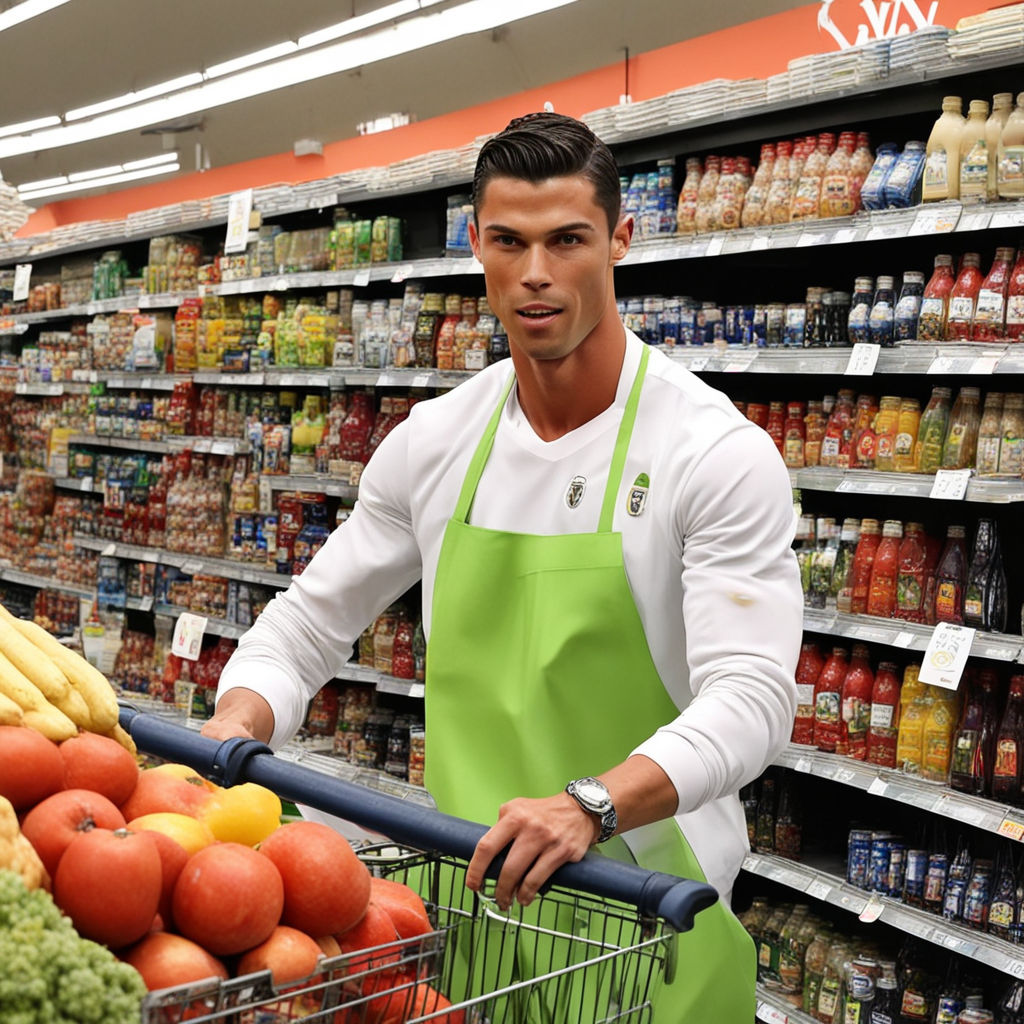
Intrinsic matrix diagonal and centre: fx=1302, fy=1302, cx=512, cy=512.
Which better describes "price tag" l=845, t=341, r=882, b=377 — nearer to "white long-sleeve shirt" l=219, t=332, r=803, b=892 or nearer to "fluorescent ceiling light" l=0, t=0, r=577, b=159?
"white long-sleeve shirt" l=219, t=332, r=803, b=892

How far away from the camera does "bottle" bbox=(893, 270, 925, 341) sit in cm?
354

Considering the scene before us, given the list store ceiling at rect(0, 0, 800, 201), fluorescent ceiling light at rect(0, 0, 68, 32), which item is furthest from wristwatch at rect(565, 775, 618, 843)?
store ceiling at rect(0, 0, 800, 201)

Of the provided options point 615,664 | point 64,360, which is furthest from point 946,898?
point 64,360

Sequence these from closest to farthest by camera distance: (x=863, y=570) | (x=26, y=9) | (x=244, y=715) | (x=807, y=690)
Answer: (x=244, y=715)
(x=863, y=570)
(x=807, y=690)
(x=26, y=9)

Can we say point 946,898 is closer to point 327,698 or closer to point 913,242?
point 913,242

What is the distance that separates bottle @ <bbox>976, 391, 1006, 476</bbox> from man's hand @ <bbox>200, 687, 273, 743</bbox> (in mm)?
2246

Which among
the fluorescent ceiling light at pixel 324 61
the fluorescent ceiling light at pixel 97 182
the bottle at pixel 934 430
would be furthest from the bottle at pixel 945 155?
the fluorescent ceiling light at pixel 97 182

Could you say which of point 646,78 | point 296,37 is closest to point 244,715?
point 646,78

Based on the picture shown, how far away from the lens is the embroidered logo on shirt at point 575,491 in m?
1.89

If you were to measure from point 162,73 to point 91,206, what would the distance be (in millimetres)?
7923

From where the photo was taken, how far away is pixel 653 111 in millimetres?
4129

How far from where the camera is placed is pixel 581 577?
1806mm

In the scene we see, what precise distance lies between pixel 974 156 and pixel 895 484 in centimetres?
87

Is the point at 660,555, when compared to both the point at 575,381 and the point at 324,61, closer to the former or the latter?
the point at 575,381
